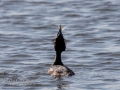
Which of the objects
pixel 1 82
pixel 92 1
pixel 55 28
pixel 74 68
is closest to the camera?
pixel 1 82

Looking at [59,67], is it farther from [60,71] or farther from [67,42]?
[67,42]

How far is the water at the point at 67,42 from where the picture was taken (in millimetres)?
15766

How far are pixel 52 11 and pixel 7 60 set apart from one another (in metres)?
7.24

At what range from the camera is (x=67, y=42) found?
21.1 meters

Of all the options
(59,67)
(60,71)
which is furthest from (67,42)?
(60,71)

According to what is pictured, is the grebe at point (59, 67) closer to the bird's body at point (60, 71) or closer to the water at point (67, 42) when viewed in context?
the bird's body at point (60, 71)

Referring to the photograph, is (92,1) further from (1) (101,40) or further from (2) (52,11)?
(1) (101,40)

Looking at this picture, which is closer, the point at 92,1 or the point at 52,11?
the point at 52,11

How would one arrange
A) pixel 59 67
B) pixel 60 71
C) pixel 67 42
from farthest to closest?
pixel 67 42
pixel 59 67
pixel 60 71

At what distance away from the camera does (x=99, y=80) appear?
622 inches

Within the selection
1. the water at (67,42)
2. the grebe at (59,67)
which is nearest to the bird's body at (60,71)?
the grebe at (59,67)

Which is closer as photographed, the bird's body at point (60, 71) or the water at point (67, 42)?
the water at point (67, 42)

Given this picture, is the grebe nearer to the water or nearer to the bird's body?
the bird's body

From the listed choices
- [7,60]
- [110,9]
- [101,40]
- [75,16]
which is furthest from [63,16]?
[7,60]
